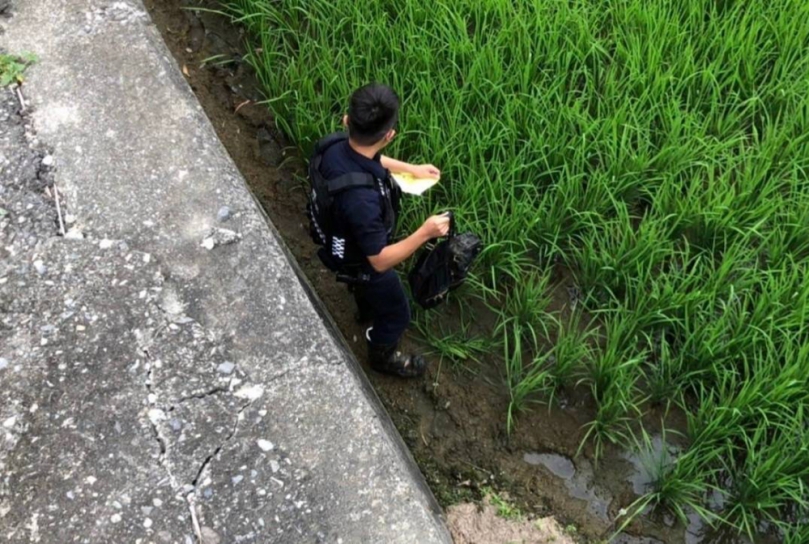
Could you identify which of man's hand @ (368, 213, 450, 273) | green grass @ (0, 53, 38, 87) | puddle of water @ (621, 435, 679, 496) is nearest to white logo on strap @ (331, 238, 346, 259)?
man's hand @ (368, 213, 450, 273)

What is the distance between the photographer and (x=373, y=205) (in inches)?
85.1

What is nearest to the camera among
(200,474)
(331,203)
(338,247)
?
(200,474)

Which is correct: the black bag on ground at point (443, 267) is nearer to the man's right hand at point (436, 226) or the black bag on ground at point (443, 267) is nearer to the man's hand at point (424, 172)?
the man's right hand at point (436, 226)

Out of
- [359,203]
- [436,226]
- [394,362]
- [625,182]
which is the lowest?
[394,362]

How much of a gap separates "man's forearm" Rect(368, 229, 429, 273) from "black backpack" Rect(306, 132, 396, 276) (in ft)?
0.31

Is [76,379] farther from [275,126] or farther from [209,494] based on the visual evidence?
[275,126]

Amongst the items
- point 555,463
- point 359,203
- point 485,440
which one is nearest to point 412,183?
point 359,203

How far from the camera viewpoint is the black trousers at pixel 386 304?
2.46 meters

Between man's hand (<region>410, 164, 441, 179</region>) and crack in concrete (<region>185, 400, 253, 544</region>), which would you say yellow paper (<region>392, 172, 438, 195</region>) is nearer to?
man's hand (<region>410, 164, 441, 179</region>)

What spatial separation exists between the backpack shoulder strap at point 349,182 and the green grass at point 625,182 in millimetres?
792

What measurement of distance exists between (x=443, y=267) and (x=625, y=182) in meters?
0.93

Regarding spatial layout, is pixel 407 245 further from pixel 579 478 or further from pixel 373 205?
pixel 579 478

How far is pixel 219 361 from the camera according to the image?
228cm

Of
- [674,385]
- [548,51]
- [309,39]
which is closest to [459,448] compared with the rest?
[674,385]
